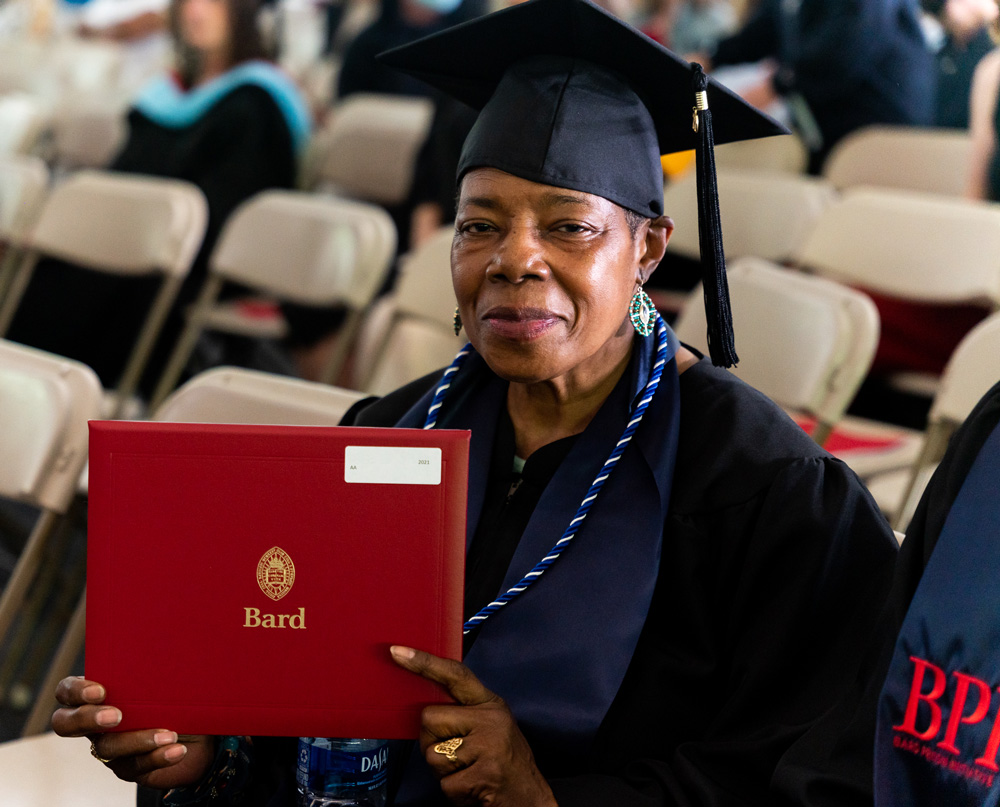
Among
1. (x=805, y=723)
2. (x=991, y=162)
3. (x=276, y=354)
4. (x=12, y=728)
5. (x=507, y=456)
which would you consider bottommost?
(x=12, y=728)

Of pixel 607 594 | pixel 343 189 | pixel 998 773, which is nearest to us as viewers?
pixel 998 773

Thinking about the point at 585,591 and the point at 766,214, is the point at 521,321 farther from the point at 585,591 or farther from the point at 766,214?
the point at 766,214

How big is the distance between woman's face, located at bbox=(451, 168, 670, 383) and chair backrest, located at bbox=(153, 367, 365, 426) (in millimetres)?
598

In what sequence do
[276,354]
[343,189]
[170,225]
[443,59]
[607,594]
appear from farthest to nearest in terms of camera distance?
1. [343,189]
2. [276,354]
3. [170,225]
4. [443,59]
5. [607,594]

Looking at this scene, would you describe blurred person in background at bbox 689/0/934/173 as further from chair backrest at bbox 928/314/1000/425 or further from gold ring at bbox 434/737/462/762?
gold ring at bbox 434/737/462/762

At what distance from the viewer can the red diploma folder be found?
1.16m

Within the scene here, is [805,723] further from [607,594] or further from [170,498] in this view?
[170,498]

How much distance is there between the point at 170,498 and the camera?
1175mm

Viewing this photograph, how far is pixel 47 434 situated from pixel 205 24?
3.54 metres

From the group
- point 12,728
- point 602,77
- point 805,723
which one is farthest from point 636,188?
point 12,728

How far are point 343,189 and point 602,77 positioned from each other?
169 inches

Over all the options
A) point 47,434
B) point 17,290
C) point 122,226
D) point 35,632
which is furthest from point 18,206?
point 47,434

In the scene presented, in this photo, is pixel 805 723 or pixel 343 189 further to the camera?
pixel 343 189

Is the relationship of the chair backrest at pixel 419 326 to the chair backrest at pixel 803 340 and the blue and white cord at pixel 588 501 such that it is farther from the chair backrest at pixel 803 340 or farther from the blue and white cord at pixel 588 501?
the blue and white cord at pixel 588 501
